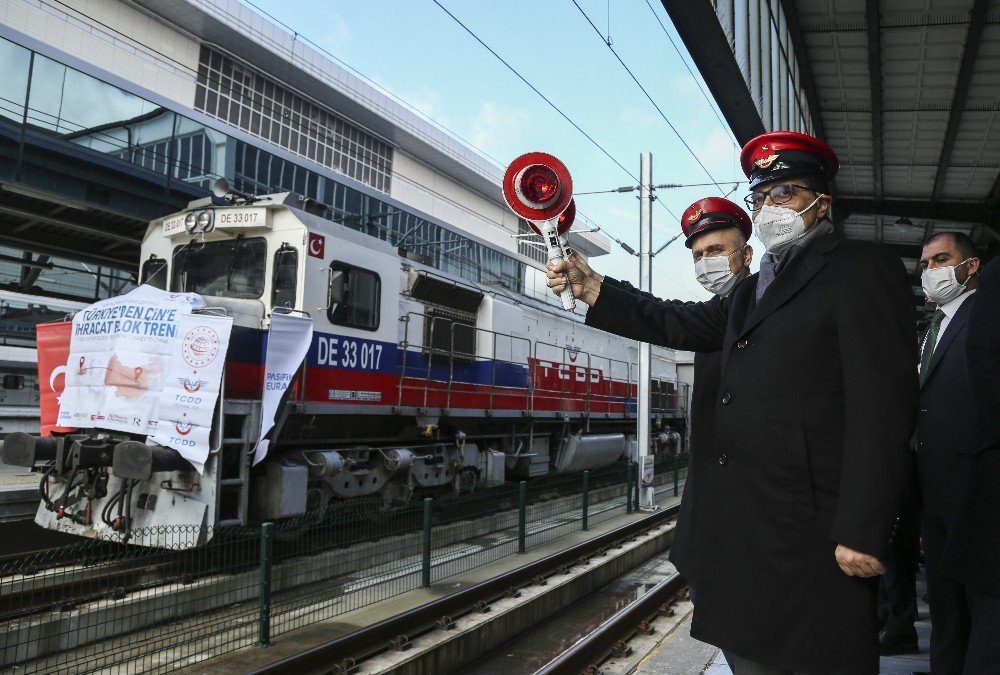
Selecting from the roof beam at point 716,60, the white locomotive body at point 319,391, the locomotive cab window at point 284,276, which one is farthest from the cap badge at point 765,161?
the locomotive cab window at point 284,276

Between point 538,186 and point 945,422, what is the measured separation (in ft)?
6.75

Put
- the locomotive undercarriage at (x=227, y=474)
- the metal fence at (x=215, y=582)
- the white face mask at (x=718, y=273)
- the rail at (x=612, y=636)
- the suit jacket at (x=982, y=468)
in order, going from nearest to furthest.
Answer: the suit jacket at (x=982, y=468)
the white face mask at (x=718, y=273)
the metal fence at (x=215, y=582)
the rail at (x=612, y=636)
the locomotive undercarriage at (x=227, y=474)

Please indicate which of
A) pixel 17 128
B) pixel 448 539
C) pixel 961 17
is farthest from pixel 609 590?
pixel 17 128

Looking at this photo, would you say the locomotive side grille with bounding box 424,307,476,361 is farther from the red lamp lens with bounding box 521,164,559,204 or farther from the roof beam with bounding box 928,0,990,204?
the red lamp lens with bounding box 521,164,559,204

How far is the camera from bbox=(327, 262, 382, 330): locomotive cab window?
862cm

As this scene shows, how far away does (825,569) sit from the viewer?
6.45ft

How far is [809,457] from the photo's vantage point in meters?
2.02

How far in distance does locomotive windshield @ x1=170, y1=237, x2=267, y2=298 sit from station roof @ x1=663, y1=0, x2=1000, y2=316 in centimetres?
525

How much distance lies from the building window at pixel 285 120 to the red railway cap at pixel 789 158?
32618 millimetres

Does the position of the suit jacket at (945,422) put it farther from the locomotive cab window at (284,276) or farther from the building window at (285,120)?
the building window at (285,120)

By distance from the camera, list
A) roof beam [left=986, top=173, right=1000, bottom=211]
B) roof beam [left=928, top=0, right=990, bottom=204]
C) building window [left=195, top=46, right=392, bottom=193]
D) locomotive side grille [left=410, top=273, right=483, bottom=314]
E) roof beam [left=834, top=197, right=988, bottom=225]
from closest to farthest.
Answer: roof beam [left=928, top=0, right=990, bottom=204] < locomotive side grille [left=410, top=273, right=483, bottom=314] < roof beam [left=986, top=173, right=1000, bottom=211] < roof beam [left=834, top=197, right=988, bottom=225] < building window [left=195, top=46, right=392, bottom=193]

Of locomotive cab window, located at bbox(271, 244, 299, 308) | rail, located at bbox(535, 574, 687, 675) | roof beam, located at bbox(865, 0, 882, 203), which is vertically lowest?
rail, located at bbox(535, 574, 687, 675)

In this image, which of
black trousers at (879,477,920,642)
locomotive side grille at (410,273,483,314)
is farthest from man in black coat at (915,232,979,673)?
locomotive side grille at (410,273,483,314)

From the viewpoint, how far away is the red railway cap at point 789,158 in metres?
2.38
